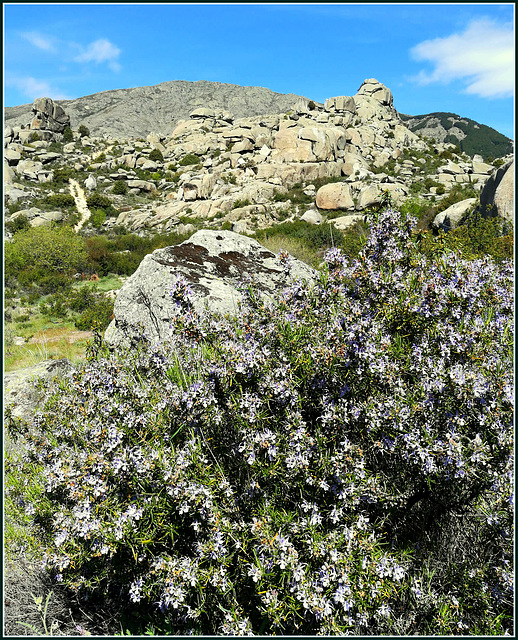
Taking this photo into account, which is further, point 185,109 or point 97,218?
point 185,109

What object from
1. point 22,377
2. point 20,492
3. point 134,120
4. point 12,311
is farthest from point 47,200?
point 134,120

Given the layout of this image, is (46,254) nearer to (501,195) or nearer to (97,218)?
(97,218)

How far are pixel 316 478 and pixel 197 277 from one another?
486 cm

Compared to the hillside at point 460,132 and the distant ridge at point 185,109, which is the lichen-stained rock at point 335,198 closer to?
the distant ridge at point 185,109

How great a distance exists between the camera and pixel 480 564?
281cm

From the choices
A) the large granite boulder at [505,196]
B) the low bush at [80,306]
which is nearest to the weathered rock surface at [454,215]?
the large granite boulder at [505,196]

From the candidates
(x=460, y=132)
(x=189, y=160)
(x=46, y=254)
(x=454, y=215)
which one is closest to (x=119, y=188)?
(x=189, y=160)

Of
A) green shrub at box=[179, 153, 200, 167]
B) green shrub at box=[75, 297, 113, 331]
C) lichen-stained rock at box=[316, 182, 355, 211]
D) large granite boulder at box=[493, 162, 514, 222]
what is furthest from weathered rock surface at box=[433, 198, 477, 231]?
green shrub at box=[179, 153, 200, 167]

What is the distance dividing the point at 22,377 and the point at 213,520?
5823mm

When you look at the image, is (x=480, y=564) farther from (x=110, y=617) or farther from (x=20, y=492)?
(x=20, y=492)

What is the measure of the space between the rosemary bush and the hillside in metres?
136

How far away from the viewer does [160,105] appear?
401ft

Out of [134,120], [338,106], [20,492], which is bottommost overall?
[20,492]

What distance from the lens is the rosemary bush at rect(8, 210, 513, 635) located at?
8.07 feet
